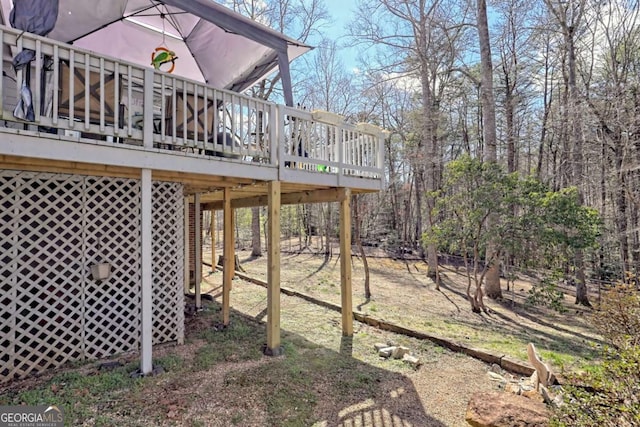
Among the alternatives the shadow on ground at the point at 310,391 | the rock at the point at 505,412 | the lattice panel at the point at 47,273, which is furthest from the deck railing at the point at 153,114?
the rock at the point at 505,412

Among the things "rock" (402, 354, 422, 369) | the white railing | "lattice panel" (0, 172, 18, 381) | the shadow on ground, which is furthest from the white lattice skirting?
"rock" (402, 354, 422, 369)

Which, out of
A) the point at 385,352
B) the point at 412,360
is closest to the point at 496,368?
the point at 412,360

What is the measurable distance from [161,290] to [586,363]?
20.4 ft

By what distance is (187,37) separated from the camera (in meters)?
6.55

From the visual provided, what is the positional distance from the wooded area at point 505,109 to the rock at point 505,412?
14.9ft

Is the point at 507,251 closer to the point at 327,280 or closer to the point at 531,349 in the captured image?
the point at 531,349

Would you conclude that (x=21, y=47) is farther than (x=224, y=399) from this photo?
No

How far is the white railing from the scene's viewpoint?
4.91 meters

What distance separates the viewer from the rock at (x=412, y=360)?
4570mm

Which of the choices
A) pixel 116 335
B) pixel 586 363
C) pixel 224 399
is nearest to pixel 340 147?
pixel 224 399

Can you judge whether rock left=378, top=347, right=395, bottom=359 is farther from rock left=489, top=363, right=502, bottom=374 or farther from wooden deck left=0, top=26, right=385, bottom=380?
rock left=489, top=363, right=502, bottom=374

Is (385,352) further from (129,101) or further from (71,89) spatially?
(71,89)

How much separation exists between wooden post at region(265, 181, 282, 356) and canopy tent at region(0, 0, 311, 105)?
62.8 inches

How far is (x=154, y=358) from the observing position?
4281 millimetres
